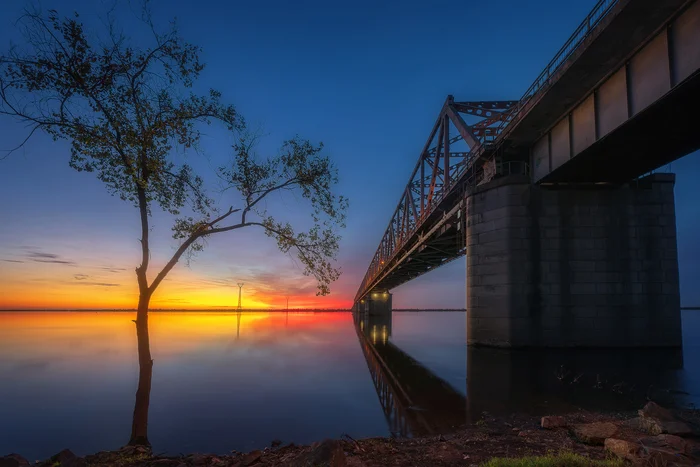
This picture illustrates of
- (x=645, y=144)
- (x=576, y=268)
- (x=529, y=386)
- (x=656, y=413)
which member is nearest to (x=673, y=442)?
(x=656, y=413)

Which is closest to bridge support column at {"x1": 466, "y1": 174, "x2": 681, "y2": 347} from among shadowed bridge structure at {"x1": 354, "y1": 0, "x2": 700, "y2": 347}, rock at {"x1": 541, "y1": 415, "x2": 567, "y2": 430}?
shadowed bridge structure at {"x1": 354, "y1": 0, "x2": 700, "y2": 347}

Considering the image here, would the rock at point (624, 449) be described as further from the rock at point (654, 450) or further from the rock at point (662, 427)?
the rock at point (662, 427)

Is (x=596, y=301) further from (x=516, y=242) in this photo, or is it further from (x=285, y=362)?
(x=285, y=362)

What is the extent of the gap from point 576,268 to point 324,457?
24.5 m

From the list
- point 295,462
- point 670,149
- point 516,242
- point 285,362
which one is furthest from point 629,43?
point 285,362

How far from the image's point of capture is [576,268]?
25.3m

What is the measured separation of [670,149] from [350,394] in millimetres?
20724

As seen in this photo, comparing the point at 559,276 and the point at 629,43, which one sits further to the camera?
the point at 559,276

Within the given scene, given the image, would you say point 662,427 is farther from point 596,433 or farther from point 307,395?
point 307,395

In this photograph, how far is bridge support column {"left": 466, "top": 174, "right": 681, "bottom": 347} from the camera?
80.5 feet

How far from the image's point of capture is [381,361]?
26.7m

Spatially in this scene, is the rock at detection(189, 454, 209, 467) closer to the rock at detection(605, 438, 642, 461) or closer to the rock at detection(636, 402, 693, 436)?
the rock at detection(605, 438, 642, 461)

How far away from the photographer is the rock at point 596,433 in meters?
7.00

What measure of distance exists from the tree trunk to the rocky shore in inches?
79.8
